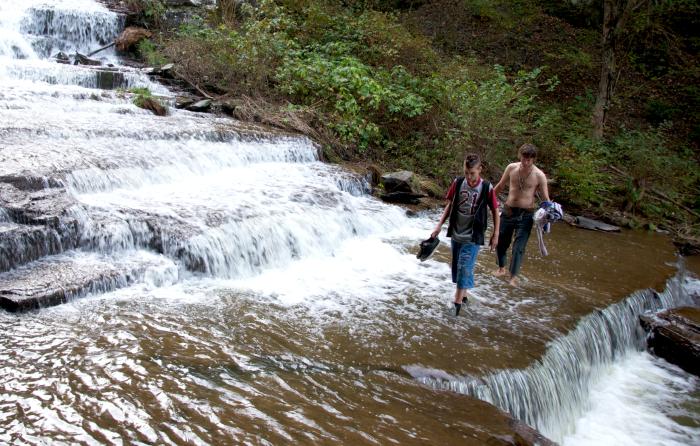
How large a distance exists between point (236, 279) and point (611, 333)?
480 centimetres

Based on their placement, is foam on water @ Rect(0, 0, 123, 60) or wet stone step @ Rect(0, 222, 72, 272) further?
foam on water @ Rect(0, 0, 123, 60)

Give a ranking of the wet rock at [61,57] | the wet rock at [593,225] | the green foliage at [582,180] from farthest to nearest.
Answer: the wet rock at [61,57] → the green foliage at [582,180] → the wet rock at [593,225]

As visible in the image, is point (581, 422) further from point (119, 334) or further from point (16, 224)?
point (16, 224)

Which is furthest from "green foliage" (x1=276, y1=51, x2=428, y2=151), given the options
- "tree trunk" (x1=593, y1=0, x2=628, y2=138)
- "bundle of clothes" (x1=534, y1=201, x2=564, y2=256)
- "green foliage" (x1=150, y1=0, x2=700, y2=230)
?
"bundle of clothes" (x1=534, y1=201, x2=564, y2=256)

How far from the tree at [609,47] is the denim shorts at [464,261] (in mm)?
11736

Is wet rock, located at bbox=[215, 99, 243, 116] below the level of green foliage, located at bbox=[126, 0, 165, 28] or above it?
below

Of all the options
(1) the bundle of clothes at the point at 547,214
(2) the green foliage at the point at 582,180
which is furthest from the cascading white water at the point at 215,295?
(2) the green foliage at the point at 582,180

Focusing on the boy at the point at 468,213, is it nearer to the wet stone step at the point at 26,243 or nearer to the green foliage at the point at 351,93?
the wet stone step at the point at 26,243

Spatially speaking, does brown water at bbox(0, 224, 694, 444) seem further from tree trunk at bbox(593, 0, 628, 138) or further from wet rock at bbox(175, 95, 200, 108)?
tree trunk at bbox(593, 0, 628, 138)

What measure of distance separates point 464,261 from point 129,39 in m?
15.9

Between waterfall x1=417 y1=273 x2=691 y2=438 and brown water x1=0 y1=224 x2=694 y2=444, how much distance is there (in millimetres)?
151

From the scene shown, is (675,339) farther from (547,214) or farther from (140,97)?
(140,97)

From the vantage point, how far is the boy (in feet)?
19.3

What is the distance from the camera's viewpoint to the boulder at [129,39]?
18.0 m
